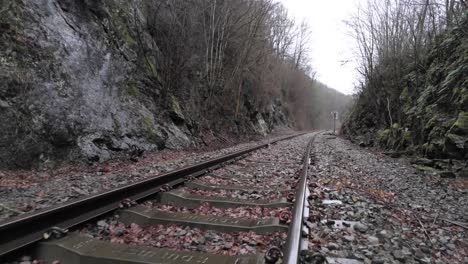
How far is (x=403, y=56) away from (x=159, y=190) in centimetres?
1495

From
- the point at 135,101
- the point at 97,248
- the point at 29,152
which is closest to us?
the point at 97,248

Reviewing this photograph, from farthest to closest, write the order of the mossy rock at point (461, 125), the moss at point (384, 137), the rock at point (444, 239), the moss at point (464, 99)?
the moss at point (384, 137) → the moss at point (464, 99) → the mossy rock at point (461, 125) → the rock at point (444, 239)

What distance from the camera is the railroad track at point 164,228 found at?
2.57 m

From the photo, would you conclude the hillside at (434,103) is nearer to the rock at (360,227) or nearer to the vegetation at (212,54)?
the rock at (360,227)

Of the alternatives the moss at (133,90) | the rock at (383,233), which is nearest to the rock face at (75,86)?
the moss at (133,90)

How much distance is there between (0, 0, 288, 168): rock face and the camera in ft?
21.2

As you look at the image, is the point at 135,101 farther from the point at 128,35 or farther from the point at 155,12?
the point at 155,12

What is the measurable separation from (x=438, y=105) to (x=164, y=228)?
9796 millimetres

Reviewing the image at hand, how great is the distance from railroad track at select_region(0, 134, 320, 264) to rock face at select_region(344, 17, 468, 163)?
5.59 metres

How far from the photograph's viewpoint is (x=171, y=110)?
12.2 metres

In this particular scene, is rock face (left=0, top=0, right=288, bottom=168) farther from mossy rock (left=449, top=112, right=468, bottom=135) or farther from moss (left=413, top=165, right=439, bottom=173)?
mossy rock (left=449, top=112, right=468, bottom=135)

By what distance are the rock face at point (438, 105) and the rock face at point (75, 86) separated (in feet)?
26.7

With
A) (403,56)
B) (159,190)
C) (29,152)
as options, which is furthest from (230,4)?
(159,190)

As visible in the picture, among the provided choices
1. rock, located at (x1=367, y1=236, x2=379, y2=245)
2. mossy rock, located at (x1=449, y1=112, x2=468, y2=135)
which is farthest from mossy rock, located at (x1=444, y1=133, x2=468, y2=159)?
rock, located at (x1=367, y1=236, x2=379, y2=245)
